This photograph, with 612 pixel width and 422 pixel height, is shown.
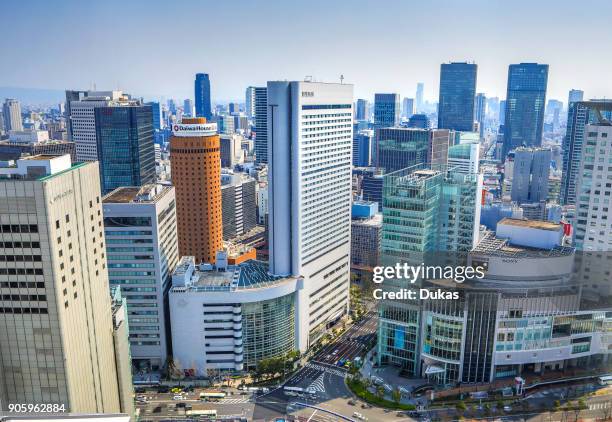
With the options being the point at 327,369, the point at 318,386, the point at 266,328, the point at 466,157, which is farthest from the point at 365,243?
the point at 466,157

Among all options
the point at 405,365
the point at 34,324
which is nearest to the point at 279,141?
the point at 405,365

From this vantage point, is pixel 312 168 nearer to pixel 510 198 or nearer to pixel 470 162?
pixel 470 162

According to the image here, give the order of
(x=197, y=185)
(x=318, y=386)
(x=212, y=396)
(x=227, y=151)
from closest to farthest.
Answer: (x=212, y=396) < (x=318, y=386) < (x=197, y=185) < (x=227, y=151)

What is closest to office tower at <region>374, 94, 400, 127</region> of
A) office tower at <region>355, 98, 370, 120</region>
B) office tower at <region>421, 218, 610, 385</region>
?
office tower at <region>355, 98, 370, 120</region>

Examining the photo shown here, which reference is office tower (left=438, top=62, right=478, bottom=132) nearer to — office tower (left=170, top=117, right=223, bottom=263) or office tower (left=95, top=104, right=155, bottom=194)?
office tower (left=95, top=104, right=155, bottom=194)

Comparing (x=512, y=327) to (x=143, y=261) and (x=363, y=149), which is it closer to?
(x=143, y=261)
